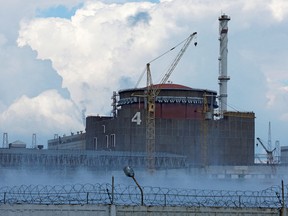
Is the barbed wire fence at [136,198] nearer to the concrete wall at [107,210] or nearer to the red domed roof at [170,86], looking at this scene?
the concrete wall at [107,210]

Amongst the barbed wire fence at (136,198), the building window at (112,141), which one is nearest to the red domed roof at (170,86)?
the building window at (112,141)

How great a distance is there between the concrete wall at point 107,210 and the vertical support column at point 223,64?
139 metres

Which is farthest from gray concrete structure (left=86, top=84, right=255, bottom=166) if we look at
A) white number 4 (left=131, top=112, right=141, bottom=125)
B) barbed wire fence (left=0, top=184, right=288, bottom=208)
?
barbed wire fence (left=0, top=184, right=288, bottom=208)

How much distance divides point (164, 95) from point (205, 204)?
140361mm

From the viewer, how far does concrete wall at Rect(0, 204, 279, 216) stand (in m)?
45.9

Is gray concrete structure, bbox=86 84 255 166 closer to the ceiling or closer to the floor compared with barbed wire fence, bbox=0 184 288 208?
closer to the ceiling

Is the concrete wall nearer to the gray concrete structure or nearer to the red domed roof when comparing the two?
the gray concrete structure

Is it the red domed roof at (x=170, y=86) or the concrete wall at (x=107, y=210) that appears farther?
the red domed roof at (x=170, y=86)

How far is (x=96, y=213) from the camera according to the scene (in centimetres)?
4647

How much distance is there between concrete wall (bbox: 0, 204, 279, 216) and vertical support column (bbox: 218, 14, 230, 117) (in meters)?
139

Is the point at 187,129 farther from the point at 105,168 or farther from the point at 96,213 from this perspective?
the point at 96,213

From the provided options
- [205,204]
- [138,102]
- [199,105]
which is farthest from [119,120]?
[205,204]

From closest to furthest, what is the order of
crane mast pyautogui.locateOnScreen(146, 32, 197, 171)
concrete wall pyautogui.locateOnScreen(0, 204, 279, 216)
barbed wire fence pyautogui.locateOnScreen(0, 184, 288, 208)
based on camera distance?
concrete wall pyautogui.locateOnScreen(0, 204, 279, 216), barbed wire fence pyautogui.locateOnScreen(0, 184, 288, 208), crane mast pyautogui.locateOnScreen(146, 32, 197, 171)

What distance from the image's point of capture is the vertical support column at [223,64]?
614 feet
